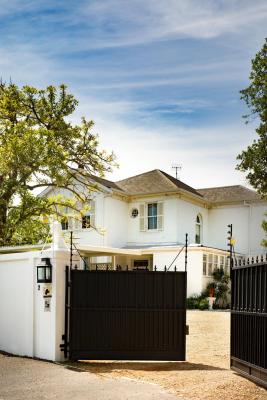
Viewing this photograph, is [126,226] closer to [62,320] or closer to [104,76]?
[104,76]

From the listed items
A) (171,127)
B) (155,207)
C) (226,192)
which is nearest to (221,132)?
(171,127)

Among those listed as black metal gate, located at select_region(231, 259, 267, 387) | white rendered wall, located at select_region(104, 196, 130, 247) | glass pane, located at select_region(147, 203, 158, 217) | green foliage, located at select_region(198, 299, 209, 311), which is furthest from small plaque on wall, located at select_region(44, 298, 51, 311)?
glass pane, located at select_region(147, 203, 158, 217)

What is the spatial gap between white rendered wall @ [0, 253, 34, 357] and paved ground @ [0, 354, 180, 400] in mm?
1786

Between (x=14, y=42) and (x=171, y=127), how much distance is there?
669cm

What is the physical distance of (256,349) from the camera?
341 inches

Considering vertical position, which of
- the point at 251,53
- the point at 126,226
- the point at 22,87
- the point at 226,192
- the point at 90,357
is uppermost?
the point at 251,53

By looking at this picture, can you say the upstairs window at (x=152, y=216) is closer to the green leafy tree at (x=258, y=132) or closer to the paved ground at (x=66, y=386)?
the green leafy tree at (x=258, y=132)

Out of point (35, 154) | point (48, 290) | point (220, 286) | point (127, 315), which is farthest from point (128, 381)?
point (220, 286)

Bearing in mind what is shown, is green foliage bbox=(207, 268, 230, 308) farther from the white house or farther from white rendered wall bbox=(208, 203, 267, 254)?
white rendered wall bbox=(208, 203, 267, 254)

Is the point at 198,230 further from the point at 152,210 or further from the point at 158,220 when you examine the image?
the point at 152,210

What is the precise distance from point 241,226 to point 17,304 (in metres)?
24.7

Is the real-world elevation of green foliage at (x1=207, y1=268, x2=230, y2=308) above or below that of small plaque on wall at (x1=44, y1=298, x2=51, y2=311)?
below

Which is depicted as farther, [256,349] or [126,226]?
[126,226]

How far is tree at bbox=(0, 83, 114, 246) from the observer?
20766 millimetres
